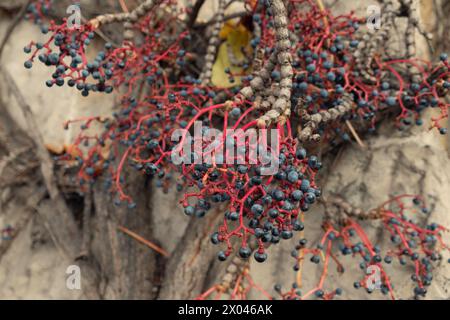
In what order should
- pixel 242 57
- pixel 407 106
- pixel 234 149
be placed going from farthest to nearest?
pixel 242 57
pixel 407 106
pixel 234 149

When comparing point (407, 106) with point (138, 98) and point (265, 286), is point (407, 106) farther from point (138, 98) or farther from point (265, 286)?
point (138, 98)

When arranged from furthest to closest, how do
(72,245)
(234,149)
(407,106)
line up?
(72,245) < (407,106) < (234,149)

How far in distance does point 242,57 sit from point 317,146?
46cm

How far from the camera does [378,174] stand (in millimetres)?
1716

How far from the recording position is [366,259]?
4.95ft

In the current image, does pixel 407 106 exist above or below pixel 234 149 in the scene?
above

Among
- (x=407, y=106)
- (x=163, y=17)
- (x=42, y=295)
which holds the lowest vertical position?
(x=42, y=295)

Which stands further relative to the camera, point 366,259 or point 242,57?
point 242,57

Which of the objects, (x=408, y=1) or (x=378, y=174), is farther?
(x=378, y=174)
